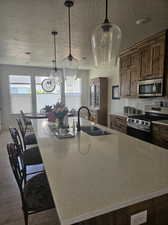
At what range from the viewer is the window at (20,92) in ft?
21.5

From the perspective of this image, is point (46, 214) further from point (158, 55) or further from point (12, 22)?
point (158, 55)

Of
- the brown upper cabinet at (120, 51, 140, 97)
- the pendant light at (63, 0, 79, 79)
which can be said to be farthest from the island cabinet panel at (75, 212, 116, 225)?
the brown upper cabinet at (120, 51, 140, 97)

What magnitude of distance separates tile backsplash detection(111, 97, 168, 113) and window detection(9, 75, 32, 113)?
3783mm

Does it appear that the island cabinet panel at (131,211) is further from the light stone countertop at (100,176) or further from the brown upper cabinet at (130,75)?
the brown upper cabinet at (130,75)

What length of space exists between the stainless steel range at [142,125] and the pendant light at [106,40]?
1.83 metres

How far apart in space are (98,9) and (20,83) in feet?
17.6

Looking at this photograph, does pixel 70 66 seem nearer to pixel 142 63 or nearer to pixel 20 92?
pixel 142 63

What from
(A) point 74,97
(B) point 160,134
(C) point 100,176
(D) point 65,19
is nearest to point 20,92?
(A) point 74,97

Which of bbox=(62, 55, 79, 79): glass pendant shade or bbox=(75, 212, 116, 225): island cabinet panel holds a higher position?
bbox=(62, 55, 79, 79): glass pendant shade

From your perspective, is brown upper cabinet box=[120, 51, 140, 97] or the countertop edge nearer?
the countertop edge

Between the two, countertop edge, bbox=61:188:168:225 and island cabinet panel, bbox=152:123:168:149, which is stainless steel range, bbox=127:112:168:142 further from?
countertop edge, bbox=61:188:168:225

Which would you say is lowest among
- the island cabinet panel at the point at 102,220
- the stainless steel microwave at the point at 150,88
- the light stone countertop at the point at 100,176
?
the island cabinet panel at the point at 102,220

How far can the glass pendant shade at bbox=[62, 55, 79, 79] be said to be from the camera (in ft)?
9.08

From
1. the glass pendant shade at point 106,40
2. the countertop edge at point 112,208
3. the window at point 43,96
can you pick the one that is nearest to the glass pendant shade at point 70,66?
the glass pendant shade at point 106,40
